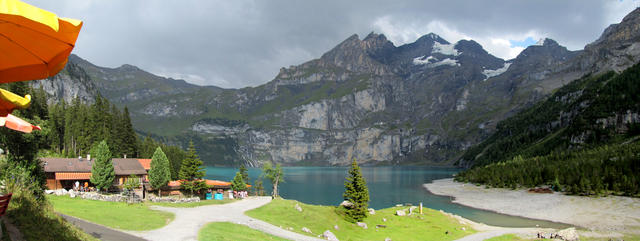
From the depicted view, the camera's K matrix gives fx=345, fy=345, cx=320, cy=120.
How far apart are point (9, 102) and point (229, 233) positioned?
23.4m

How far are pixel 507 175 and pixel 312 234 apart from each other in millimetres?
96291

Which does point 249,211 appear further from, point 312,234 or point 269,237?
point 269,237

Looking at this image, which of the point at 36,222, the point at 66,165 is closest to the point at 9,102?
the point at 36,222

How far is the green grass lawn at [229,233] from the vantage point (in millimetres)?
24750

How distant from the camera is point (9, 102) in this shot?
5.90m

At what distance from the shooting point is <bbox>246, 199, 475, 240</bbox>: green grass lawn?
38.4 meters

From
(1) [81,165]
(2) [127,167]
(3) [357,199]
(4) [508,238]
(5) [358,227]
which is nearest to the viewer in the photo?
(4) [508,238]

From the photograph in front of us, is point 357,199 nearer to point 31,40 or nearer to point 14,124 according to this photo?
point 14,124

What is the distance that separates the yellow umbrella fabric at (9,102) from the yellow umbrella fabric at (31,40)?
3.05 ft

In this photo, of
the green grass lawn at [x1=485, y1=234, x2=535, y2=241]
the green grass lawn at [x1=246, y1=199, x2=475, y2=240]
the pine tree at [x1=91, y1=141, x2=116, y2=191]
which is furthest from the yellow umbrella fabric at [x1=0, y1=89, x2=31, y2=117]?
the pine tree at [x1=91, y1=141, x2=116, y2=191]

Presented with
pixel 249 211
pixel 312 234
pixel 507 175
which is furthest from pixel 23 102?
pixel 507 175

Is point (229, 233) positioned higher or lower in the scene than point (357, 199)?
higher

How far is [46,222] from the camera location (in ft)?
49.1

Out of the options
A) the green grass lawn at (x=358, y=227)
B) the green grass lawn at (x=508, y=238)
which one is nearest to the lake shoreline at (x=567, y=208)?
the green grass lawn at (x=508, y=238)
